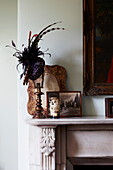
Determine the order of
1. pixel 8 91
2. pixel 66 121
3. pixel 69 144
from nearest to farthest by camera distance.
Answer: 1. pixel 66 121
2. pixel 69 144
3. pixel 8 91

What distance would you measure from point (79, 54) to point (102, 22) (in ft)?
1.11

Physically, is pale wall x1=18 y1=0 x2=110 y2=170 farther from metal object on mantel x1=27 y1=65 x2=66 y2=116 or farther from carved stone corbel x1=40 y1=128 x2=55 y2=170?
carved stone corbel x1=40 y1=128 x2=55 y2=170

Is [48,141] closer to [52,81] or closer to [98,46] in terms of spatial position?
[52,81]

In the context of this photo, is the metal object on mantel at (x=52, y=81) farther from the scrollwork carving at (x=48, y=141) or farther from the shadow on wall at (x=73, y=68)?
the scrollwork carving at (x=48, y=141)

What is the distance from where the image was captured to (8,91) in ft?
7.96

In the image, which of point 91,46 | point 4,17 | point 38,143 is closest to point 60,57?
point 91,46

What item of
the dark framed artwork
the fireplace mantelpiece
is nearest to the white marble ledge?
the fireplace mantelpiece

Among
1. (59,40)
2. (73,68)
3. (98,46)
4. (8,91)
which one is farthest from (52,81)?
(8,91)

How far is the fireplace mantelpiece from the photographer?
1.67 m

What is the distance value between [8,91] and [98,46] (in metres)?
1.12

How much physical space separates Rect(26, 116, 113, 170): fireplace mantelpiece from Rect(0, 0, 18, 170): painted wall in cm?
74

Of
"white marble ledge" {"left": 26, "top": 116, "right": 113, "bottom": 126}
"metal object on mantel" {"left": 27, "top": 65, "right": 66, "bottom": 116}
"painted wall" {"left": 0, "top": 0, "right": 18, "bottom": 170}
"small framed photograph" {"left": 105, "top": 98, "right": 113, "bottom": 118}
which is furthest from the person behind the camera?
"painted wall" {"left": 0, "top": 0, "right": 18, "bottom": 170}

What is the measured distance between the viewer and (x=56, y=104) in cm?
168

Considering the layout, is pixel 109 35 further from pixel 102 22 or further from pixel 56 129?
pixel 56 129
